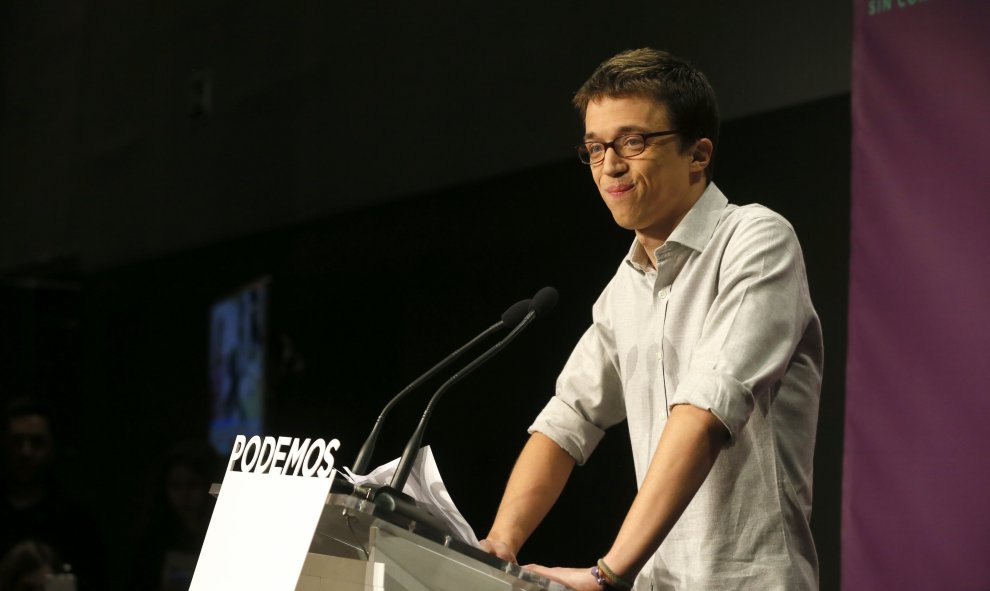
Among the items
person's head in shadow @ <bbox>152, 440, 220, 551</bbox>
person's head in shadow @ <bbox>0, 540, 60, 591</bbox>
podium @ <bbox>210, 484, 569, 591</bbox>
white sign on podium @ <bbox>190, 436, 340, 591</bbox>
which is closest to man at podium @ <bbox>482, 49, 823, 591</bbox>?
podium @ <bbox>210, 484, 569, 591</bbox>

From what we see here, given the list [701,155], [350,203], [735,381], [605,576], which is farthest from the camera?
[350,203]

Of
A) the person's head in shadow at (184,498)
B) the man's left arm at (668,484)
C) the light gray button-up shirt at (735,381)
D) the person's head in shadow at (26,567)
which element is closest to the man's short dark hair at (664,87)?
the light gray button-up shirt at (735,381)

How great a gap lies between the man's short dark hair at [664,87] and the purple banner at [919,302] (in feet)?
2.21

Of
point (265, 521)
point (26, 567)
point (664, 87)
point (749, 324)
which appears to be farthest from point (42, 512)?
point (749, 324)

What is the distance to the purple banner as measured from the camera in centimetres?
230

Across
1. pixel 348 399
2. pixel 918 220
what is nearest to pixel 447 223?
pixel 348 399

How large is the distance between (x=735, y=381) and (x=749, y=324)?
105mm

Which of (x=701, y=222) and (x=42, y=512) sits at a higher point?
(x=701, y=222)

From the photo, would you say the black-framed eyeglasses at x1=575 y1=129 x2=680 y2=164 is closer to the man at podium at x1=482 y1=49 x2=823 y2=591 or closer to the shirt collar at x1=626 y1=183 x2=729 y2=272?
the man at podium at x1=482 y1=49 x2=823 y2=591

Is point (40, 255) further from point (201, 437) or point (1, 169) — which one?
point (201, 437)

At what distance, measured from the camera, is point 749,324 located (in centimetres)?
169

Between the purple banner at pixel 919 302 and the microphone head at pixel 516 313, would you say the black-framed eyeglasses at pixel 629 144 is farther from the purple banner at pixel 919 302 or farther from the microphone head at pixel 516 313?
the purple banner at pixel 919 302

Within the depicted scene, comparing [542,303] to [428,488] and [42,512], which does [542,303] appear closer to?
[428,488]

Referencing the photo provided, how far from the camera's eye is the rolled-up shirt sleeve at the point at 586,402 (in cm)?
210
